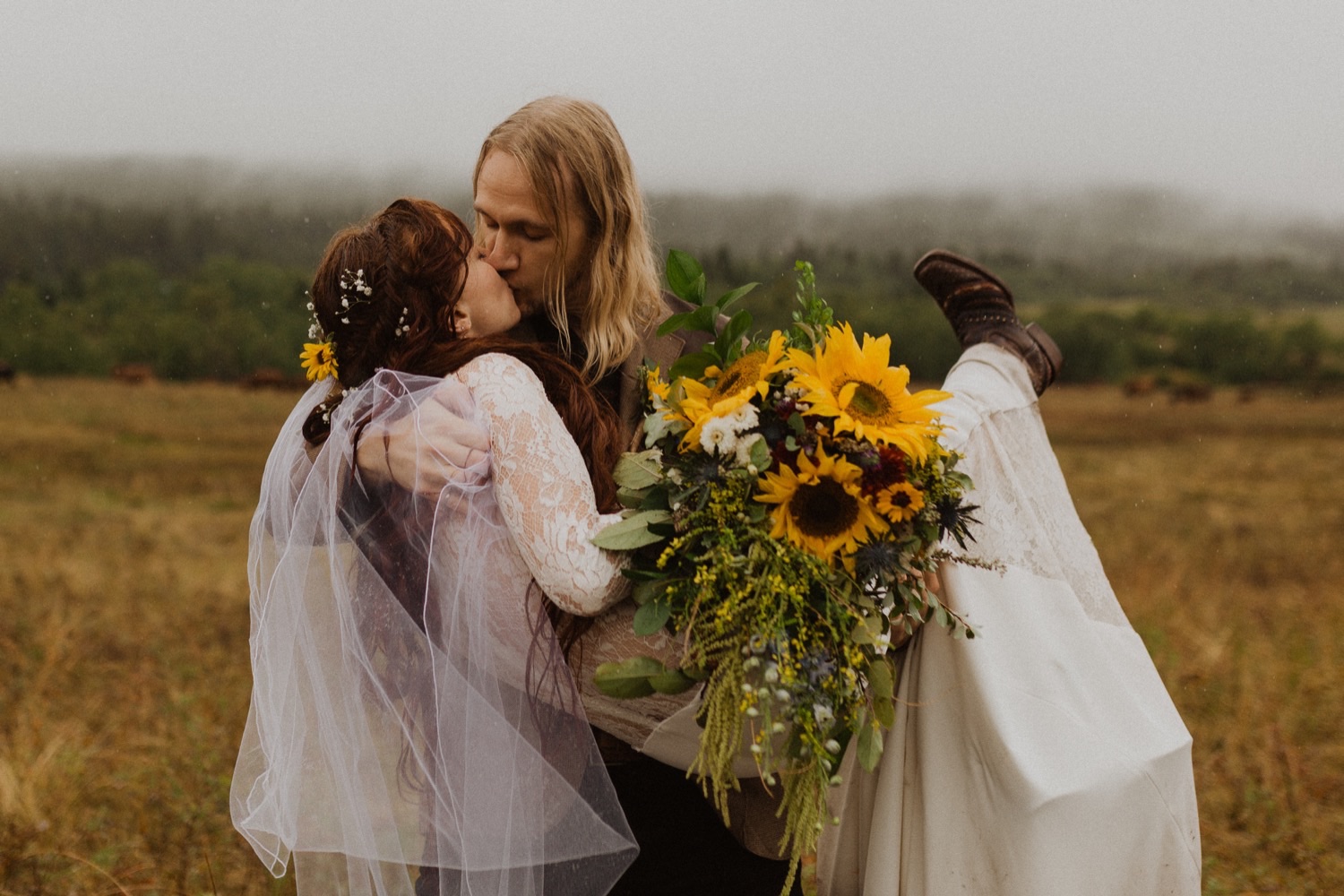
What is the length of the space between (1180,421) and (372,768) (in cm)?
1268

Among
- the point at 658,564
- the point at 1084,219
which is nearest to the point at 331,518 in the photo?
the point at 658,564

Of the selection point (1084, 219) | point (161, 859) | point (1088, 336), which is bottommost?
point (161, 859)

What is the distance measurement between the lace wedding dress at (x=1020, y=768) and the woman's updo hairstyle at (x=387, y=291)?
1.11 metres

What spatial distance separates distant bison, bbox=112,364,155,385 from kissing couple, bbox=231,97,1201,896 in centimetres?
1067

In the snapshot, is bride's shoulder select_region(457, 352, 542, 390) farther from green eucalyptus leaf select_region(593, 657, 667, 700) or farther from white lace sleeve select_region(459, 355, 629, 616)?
green eucalyptus leaf select_region(593, 657, 667, 700)

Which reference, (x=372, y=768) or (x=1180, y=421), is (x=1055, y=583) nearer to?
(x=372, y=768)

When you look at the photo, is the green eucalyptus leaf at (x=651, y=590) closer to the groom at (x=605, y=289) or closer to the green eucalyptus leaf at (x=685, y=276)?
the green eucalyptus leaf at (x=685, y=276)

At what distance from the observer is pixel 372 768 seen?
1753mm

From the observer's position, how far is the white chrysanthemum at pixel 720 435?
64.6 inches

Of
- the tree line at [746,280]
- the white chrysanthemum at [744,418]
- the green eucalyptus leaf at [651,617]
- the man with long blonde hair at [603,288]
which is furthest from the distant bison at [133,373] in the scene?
the white chrysanthemum at [744,418]

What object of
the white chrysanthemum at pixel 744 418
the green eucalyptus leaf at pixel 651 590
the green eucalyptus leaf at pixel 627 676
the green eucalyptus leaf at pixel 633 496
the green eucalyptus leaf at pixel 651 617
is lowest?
the green eucalyptus leaf at pixel 627 676

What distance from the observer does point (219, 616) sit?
19.3ft

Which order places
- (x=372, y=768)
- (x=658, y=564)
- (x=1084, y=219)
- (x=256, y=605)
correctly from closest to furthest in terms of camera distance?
(x=658, y=564) < (x=372, y=768) < (x=256, y=605) < (x=1084, y=219)

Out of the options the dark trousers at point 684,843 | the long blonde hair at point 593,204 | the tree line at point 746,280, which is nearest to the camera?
the long blonde hair at point 593,204
